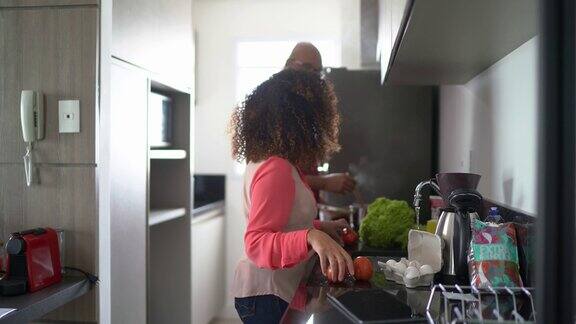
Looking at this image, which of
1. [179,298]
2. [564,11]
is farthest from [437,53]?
[179,298]

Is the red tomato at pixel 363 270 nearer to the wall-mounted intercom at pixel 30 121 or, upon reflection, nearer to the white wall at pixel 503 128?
the white wall at pixel 503 128

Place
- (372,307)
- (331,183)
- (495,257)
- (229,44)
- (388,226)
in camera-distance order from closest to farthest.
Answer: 1. (372,307)
2. (495,257)
3. (388,226)
4. (331,183)
5. (229,44)

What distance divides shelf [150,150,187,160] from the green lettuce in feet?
3.30

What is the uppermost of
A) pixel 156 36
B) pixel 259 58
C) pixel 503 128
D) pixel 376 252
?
pixel 259 58

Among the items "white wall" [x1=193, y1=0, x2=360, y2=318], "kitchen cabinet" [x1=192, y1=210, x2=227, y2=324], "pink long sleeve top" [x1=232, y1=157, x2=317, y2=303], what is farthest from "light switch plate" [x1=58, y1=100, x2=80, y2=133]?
"white wall" [x1=193, y1=0, x2=360, y2=318]

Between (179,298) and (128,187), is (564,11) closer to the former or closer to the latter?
(128,187)

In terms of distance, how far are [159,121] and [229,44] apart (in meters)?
1.84

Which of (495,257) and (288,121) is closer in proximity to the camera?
(495,257)

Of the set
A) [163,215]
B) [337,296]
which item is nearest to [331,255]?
[337,296]

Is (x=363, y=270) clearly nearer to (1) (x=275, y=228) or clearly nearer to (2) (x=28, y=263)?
(1) (x=275, y=228)

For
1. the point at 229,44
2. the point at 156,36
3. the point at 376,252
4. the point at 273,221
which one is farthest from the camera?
the point at 229,44

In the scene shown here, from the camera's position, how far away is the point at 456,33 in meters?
1.20

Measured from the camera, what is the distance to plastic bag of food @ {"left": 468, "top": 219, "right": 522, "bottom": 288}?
1066mm

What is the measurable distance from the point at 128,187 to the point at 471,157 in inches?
52.3
